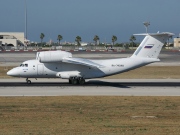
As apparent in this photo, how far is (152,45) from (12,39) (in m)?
134

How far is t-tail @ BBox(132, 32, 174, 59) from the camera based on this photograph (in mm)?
37656

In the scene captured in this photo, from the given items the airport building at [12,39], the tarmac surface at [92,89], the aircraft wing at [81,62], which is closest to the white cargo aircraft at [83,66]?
the aircraft wing at [81,62]

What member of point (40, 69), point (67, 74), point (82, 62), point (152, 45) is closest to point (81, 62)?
point (82, 62)

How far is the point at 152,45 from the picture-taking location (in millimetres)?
37688

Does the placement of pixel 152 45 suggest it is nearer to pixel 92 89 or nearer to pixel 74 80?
pixel 74 80

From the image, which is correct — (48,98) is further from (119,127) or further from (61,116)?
(119,127)

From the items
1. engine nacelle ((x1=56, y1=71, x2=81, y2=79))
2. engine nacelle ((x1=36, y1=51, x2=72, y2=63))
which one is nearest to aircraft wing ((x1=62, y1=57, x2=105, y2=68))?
engine nacelle ((x1=36, y1=51, x2=72, y2=63))

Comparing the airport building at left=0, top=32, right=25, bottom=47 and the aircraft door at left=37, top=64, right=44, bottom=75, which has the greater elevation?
the airport building at left=0, top=32, right=25, bottom=47

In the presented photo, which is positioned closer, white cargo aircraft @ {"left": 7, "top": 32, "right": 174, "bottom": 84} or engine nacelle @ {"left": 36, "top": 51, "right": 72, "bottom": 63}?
engine nacelle @ {"left": 36, "top": 51, "right": 72, "bottom": 63}

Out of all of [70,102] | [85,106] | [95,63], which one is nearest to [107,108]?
[85,106]

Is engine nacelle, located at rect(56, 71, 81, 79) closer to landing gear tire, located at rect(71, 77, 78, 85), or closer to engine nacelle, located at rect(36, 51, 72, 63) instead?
landing gear tire, located at rect(71, 77, 78, 85)

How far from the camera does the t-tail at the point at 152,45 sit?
37656mm

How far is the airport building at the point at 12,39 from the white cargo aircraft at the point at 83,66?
414ft

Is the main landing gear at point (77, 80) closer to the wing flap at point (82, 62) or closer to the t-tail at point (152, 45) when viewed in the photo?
the wing flap at point (82, 62)
